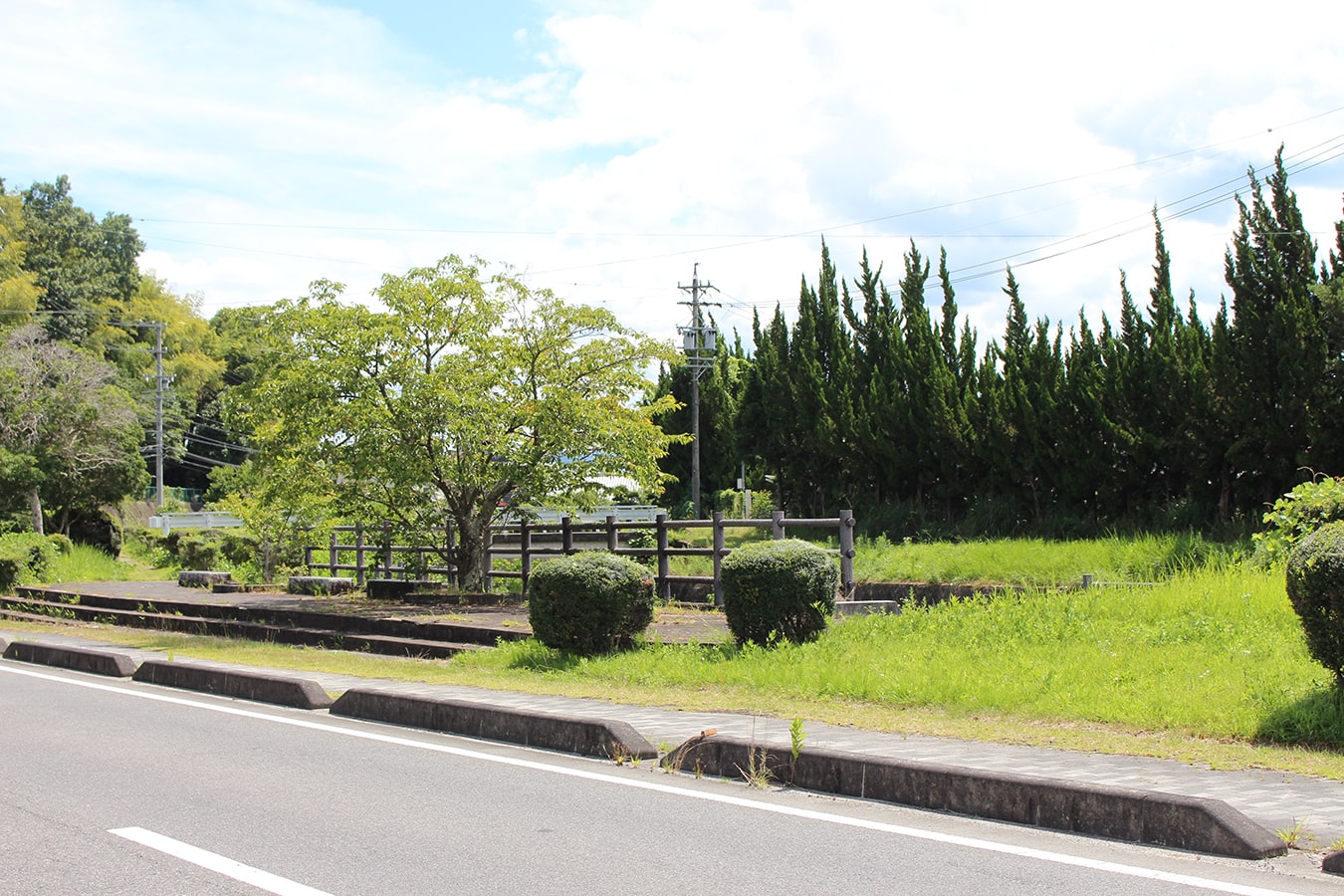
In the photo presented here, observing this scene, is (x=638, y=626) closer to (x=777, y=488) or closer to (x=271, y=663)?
(x=271, y=663)

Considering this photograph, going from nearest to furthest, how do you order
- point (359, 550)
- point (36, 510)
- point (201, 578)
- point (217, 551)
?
Answer: 1. point (359, 550)
2. point (201, 578)
3. point (217, 551)
4. point (36, 510)

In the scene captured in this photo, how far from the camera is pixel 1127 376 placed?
26875mm

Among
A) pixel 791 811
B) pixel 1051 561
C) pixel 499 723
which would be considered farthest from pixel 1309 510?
pixel 1051 561

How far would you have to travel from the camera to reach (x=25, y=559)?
1110 inches

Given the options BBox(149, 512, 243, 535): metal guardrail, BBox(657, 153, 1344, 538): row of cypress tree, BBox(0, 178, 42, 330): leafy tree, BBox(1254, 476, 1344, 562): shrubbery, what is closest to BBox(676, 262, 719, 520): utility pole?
BBox(657, 153, 1344, 538): row of cypress tree

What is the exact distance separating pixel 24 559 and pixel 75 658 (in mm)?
14734

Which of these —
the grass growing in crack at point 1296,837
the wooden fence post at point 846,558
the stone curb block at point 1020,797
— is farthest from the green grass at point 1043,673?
the wooden fence post at point 846,558

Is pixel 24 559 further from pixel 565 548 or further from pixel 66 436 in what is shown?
pixel 565 548

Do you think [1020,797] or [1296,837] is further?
[1020,797]

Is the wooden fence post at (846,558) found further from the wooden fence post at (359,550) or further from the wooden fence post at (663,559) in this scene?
the wooden fence post at (359,550)

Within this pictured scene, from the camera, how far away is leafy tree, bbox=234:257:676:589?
62.9ft

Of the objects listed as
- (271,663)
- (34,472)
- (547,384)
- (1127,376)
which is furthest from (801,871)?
(34,472)

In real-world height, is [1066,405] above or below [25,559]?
above

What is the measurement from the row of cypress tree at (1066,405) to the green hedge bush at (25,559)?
2291cm
